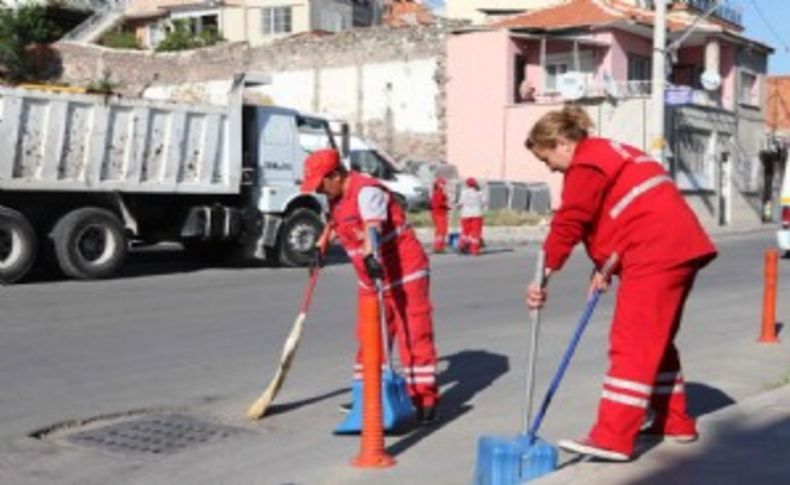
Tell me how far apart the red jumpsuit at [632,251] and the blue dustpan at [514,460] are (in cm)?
32

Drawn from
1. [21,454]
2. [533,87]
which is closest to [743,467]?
[21,454]

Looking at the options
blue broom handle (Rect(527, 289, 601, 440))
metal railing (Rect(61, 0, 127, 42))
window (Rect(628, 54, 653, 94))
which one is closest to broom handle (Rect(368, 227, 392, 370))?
blue broom handle (Rect(527, 289, 601, 440))

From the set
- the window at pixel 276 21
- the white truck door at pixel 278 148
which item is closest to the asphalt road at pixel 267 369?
the white truck door at pixel 278 148

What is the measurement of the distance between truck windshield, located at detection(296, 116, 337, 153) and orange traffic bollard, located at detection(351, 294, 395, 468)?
13.0 m

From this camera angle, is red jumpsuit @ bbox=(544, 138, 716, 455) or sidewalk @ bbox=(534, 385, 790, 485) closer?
sidewalk @ bbox=(534, 385, 790, 485)

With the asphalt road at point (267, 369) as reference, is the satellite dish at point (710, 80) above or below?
above

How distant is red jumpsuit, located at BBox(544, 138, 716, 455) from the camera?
18.1ft

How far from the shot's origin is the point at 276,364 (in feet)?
→ 30.8

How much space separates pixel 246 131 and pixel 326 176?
1193 cm

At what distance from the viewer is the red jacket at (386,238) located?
684cm

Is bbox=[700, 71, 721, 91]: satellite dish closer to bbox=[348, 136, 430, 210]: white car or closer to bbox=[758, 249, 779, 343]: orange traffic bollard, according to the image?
bbox=[348, 136, 430, 210]: white car

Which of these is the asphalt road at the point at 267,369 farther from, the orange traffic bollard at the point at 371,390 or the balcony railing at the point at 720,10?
the balcony railing at the point at 720,10

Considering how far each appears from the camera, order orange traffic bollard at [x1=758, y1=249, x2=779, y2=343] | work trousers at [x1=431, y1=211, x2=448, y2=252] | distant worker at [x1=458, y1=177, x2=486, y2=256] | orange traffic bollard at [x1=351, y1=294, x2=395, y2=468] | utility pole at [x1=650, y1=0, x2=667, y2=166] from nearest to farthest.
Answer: orange traffic bollard at [x1=351, y1=294, x2=395, y2=468] < orange traffic bollard at [x1=758, y1=249, x2=779, y2=343] < distant worker at [x1=458, y1=177, x2=486, y2=256] < work trousers at [x1=431, y1=211, x2=448, y2=252] < utility pole at [x1=650, y1=0, x2=667, y2=166]

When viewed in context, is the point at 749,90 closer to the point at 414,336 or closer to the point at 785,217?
the point at 785,217
